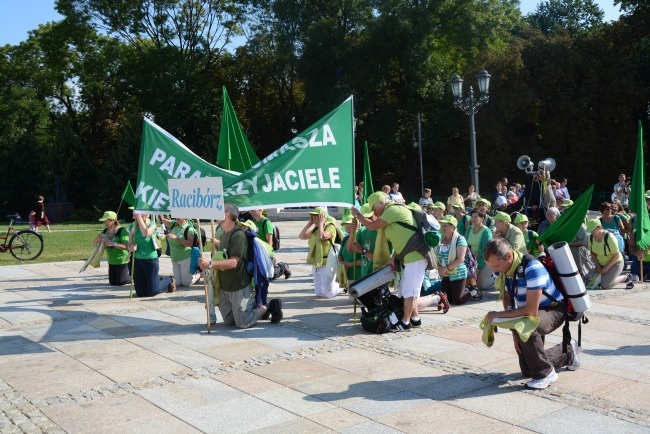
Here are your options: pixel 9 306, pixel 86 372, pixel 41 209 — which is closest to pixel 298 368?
pixel 86 372

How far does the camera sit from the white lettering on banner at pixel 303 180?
9.05 meters

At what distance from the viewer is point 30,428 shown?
5734mm

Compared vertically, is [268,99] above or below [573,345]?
above

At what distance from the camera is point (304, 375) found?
6.98m

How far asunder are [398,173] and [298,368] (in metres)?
40.0

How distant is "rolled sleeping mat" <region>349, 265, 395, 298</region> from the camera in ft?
28.6

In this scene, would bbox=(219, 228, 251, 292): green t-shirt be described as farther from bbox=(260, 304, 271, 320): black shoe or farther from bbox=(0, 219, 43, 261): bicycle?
bbox=(0, 219, 43, 261): bicycle

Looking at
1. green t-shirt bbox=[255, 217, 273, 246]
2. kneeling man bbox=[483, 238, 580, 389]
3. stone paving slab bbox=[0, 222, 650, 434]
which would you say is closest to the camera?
stone paving slab bbox=[0, 222, 650, 434]

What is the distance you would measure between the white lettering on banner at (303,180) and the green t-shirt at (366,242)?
1002 mm

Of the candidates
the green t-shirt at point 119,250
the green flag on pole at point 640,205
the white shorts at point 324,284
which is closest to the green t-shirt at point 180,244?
the green t-shirt at point 119,250

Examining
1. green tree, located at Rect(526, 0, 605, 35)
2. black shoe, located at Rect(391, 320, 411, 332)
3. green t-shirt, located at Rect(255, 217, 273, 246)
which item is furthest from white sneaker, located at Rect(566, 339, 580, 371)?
green tree, located at Rect(526, 0, 605, 35)

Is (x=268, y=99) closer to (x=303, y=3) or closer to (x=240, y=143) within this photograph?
(x=303, y=3)

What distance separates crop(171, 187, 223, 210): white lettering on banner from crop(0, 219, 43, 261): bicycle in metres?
10.6

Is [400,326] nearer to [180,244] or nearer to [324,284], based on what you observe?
[324,284]
